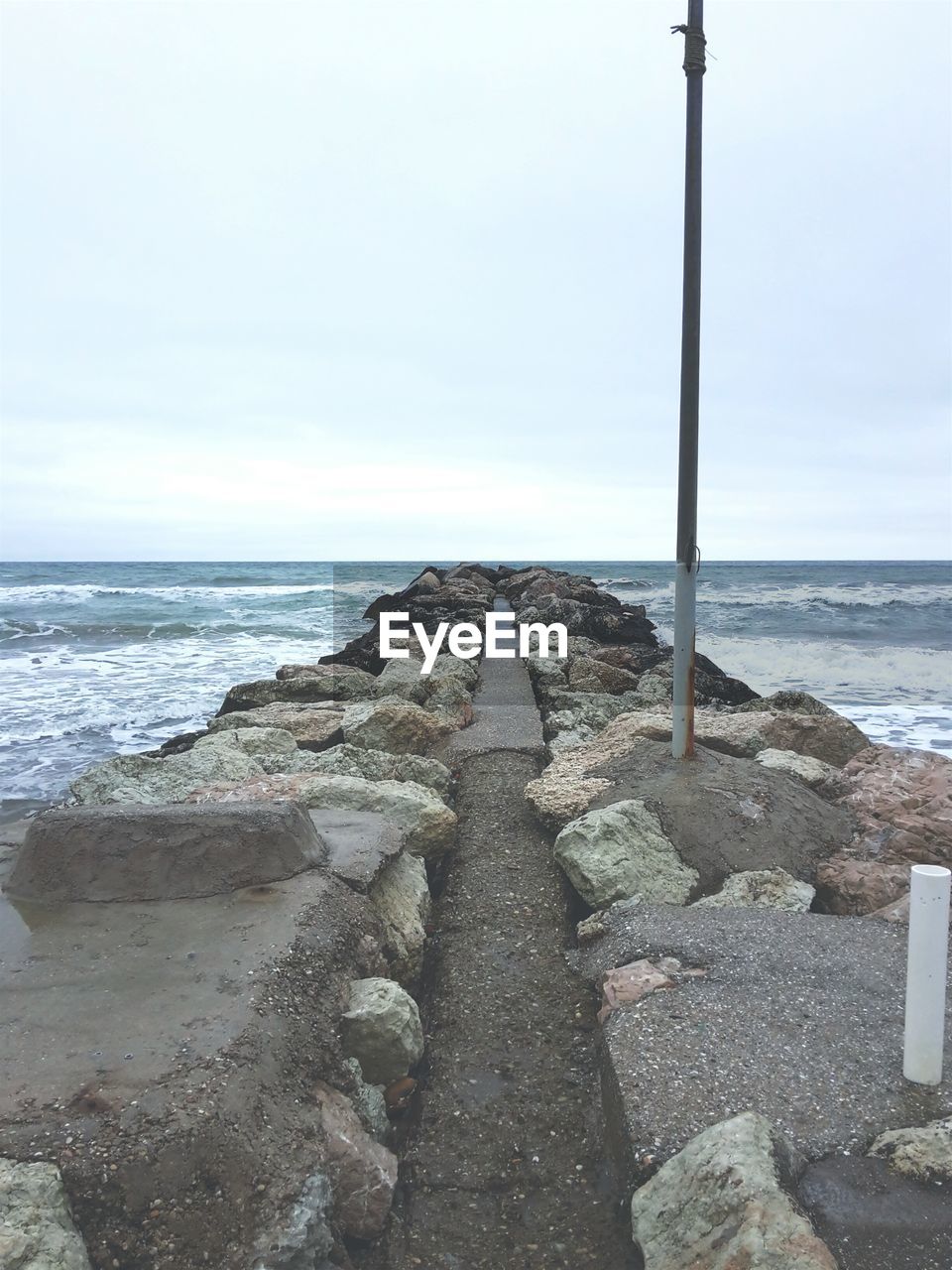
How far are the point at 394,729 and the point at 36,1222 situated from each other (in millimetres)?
4438

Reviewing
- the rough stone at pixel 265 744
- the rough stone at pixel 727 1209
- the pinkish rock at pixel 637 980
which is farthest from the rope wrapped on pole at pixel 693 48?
the rough stone at pixel 727 1209

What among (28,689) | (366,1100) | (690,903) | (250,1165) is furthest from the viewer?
(28,689)

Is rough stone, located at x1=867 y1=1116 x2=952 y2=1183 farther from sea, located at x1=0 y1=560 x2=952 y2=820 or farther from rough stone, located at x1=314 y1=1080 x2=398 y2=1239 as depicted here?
sea, located at x1=0 y1=560 x2=952 y2=820

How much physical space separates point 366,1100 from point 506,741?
144 inches

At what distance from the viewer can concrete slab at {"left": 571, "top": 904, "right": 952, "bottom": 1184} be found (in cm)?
220

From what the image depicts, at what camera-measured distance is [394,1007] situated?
264 cm

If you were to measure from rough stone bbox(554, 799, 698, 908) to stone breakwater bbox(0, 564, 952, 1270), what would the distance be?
0.04ft

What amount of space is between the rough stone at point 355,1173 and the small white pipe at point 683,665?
9.22 ft

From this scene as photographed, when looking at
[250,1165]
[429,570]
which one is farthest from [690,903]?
[429,570]

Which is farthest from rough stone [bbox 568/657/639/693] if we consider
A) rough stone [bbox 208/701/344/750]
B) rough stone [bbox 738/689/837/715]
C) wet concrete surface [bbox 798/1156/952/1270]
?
wet concrete surface [bbox 798/1156/952/1270]

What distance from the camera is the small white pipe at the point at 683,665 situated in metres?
4.49

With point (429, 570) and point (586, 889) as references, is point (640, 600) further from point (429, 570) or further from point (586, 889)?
point (586, 889)

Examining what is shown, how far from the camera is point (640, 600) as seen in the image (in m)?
31.8

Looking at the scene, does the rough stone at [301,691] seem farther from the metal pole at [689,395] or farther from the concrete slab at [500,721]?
the metal pole at [689,395]
